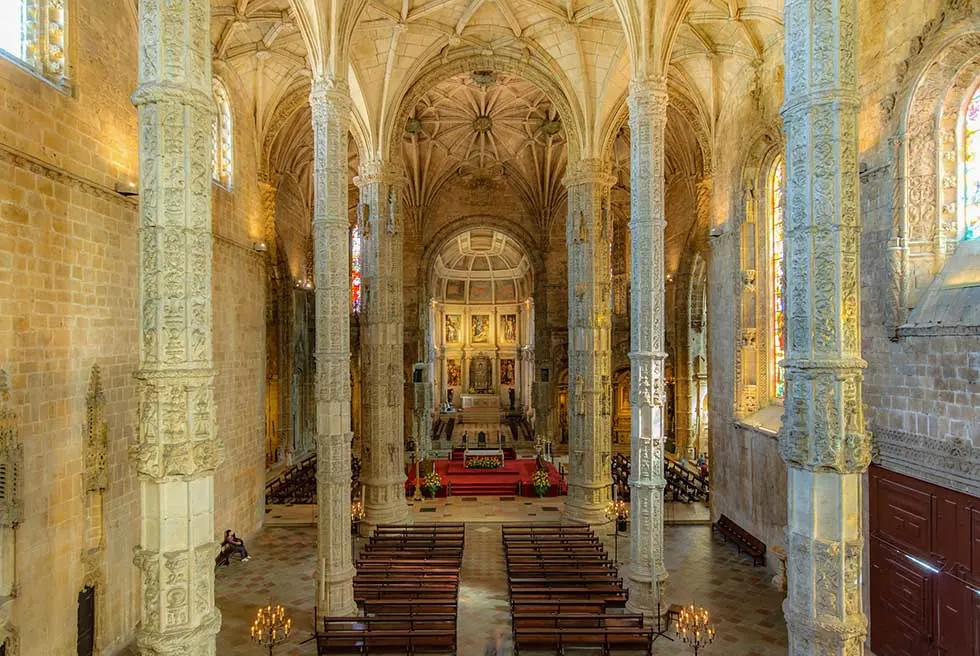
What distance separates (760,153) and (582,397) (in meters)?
9.43

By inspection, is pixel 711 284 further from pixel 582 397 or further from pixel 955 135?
pixel 955 135

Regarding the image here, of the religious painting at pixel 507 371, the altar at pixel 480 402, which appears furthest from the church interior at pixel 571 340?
the religious painting at pixel 507 371

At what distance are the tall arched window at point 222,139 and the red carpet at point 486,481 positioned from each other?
14060mm

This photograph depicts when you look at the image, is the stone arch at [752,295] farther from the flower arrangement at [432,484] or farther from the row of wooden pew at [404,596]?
the flower arrangement at [432,484]

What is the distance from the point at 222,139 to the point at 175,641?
16456 millimetres

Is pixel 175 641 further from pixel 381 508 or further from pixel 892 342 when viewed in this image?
pixel 381 508

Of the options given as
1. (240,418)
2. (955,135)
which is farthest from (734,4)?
(240,418)

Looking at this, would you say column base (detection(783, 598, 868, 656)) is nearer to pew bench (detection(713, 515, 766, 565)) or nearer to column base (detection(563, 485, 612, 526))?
pew bench (detection(713, 515, 766, 565))

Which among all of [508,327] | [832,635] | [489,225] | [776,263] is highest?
[489,225]

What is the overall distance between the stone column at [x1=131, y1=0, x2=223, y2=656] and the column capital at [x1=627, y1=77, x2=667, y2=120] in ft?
32.0

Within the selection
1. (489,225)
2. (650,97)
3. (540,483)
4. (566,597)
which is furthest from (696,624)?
(489,225)

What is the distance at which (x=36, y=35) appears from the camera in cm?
1038

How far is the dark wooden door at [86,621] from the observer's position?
11016 mm

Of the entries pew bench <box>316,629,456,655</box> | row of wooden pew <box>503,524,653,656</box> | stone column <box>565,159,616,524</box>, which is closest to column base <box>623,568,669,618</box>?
row of wooden pew <box>503,524,653,656</box>
